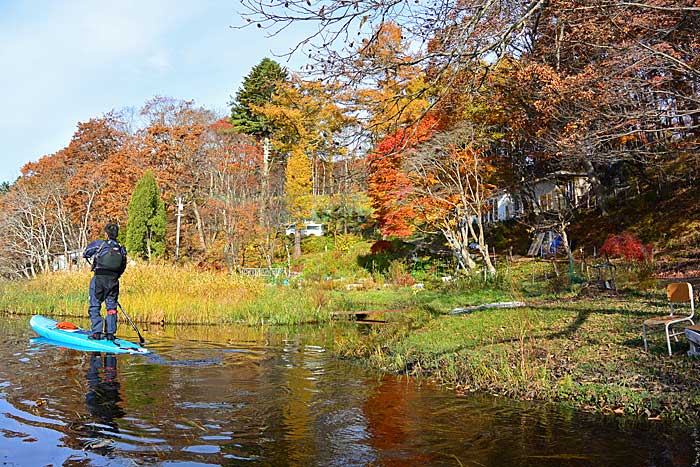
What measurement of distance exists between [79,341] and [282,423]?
225 inches

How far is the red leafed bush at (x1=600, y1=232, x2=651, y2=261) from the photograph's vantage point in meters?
17.7

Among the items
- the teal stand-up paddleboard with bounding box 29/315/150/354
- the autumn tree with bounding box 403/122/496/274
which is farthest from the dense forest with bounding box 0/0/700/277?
the teal stand-up paddleboard with bounding box 29/315/150/354

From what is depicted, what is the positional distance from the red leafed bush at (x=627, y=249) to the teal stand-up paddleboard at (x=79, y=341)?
14.4 meters

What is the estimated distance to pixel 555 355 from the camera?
7.69 meters

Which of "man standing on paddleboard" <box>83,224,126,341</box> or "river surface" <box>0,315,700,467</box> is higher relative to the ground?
"man standing on paddleboard" <box>83,224,126,341</box>

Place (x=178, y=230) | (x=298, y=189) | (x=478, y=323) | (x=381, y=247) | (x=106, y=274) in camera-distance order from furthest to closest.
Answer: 1. (x=298, y=189)
2. (x=178, y=230)
3. (x=381, y=247)
4. (x=478, y=323)
5. (x=106, y=274)

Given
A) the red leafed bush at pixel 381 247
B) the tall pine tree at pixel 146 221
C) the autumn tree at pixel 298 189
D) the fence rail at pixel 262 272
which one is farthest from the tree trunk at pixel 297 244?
the tall pine tree at pixel 146 221

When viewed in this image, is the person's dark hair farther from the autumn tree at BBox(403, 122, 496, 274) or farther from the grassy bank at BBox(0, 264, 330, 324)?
the autumn tree at BBox(403, 122, 496, 274)

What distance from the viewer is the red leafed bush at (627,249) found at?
17688 millimetres

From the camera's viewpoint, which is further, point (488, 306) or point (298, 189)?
point (298, 189)

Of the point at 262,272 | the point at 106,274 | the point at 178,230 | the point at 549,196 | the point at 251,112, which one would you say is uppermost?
the point at 251,112

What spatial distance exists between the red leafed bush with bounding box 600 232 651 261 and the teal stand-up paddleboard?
47.2 ft

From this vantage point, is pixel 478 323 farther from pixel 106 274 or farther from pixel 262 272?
pixel 262 272

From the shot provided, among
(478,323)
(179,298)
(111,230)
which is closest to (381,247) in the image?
(179,298)
